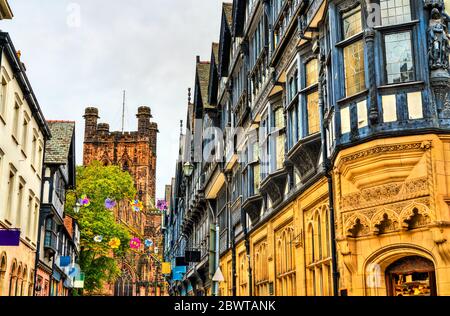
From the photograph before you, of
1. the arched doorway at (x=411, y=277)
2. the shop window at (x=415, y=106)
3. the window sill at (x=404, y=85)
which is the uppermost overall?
the window sill at (x=404, y=85)

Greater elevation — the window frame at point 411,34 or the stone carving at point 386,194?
the window frame at point 411,34

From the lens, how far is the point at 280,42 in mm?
21250

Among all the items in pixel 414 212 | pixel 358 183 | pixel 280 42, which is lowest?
pixel 414 212

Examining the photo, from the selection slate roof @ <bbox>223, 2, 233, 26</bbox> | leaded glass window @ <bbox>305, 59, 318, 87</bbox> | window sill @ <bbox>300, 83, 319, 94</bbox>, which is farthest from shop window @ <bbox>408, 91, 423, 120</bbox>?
slate roof @ <bbox>223, 2, 233, 26</bbox>

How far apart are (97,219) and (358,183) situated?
43250 mm

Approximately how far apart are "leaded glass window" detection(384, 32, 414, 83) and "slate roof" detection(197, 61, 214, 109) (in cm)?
Result: 2563

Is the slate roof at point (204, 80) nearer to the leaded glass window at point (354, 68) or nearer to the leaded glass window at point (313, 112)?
the leaded glass window at point (313, 112)

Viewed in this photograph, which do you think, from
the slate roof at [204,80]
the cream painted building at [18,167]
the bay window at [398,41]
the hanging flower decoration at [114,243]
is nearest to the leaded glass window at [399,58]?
the bay window at [398,41]

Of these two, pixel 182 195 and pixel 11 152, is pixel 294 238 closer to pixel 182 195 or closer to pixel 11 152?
pixel 11 152

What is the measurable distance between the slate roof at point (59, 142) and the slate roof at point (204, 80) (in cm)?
918

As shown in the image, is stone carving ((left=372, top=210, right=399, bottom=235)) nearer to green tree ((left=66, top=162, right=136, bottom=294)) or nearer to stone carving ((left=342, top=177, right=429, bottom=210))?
stone carving ((left=342, top=177, right=429, bottom=210))

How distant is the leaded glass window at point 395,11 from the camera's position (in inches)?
567

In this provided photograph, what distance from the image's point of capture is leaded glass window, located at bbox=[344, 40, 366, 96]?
14797mm
